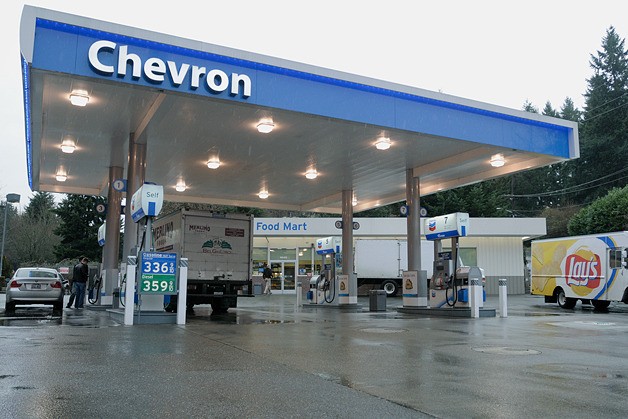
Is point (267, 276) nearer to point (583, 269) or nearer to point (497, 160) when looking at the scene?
point (583, 269)

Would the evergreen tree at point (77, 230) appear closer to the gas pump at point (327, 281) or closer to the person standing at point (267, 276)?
the person standing at point (267, 276)

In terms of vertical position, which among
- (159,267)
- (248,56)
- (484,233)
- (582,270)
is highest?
(248,56)

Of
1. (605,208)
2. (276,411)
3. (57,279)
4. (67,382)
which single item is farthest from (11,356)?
(605,208)

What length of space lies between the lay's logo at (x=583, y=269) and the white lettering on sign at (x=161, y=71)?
599 inches

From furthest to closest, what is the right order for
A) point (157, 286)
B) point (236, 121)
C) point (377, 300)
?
1. point (377, 300)
2. point (236, 121)
3. point (157, 286)

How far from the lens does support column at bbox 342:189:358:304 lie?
915 inches

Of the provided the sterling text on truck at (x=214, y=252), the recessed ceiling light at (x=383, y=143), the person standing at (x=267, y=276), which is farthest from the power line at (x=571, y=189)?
the sterling text on truck at (x=214, y=252)

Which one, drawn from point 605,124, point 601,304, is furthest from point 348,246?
point 605,124

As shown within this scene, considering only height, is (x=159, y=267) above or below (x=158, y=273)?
above

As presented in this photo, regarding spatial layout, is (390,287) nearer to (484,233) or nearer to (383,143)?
(484,233)

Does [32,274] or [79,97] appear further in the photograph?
[32,274]

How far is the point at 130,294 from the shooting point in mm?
12906

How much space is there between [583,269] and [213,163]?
14.4 m

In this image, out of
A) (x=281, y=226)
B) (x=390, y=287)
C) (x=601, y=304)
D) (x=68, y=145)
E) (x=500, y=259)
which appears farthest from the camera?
(x=500, y=259)
